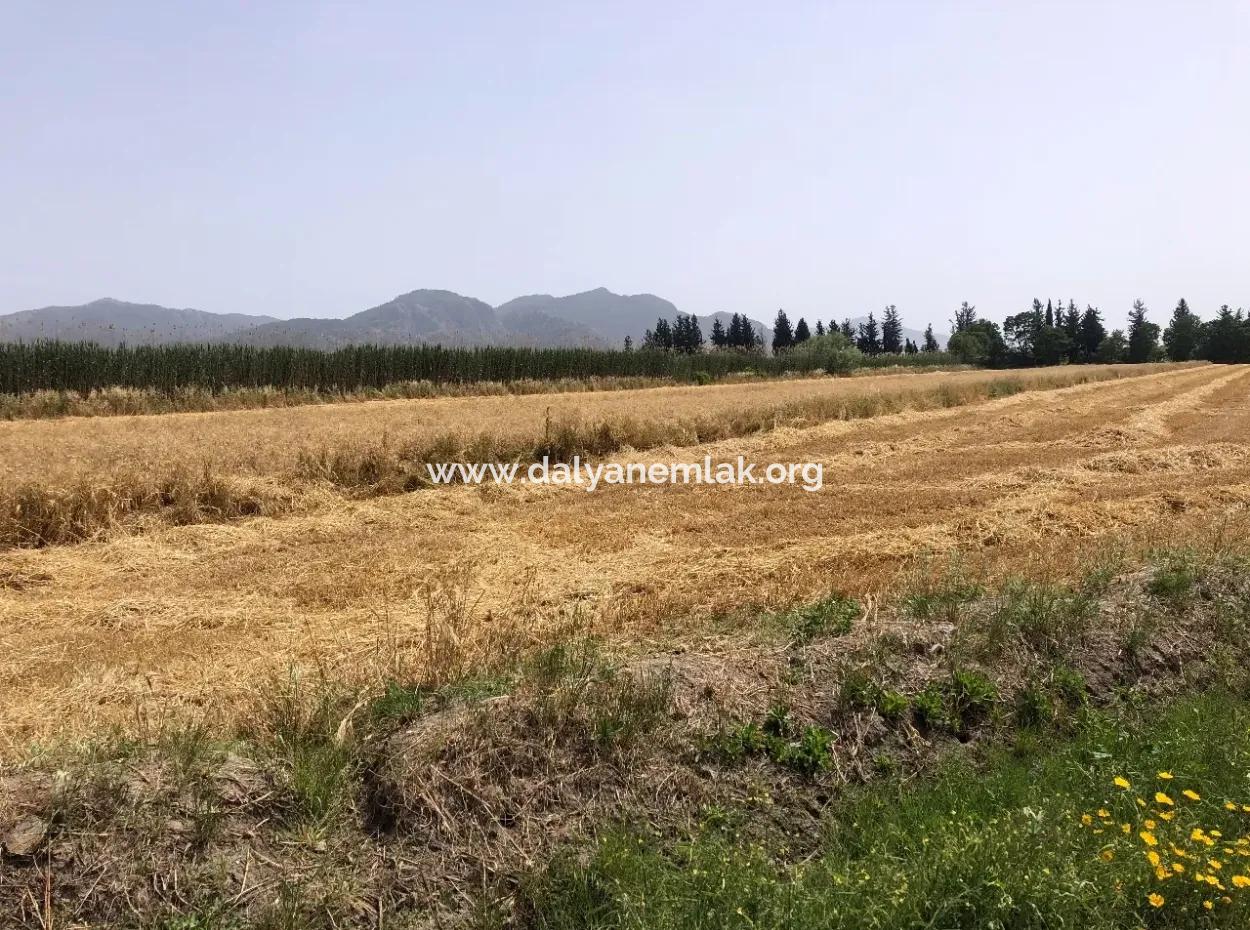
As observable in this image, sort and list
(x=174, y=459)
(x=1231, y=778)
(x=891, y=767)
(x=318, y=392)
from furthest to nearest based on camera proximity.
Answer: (x=318, y=392) < (x=174, y=459) < (x=891, y=767) < (x=1231, y=778)

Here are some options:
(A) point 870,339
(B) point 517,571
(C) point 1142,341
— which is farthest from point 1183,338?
(B) point 517,571

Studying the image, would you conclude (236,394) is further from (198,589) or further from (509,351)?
(198,589)

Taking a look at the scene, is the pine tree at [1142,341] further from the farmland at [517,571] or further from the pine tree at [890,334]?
the farmland at [517,571]

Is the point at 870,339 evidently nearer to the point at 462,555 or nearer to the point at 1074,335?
the point at 1074,335

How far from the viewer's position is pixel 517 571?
8320 mm

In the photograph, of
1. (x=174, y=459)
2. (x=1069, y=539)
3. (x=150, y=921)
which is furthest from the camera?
(x=174, y=459)

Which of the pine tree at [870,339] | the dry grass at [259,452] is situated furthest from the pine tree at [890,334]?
the dry grass at [259,452]

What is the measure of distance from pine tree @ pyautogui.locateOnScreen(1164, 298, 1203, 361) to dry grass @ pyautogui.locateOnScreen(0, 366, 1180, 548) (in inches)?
4004

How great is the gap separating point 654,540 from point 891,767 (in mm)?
5415

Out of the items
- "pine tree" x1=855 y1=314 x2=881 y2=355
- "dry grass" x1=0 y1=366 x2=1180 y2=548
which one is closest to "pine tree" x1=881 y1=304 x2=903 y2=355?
"pine tree" x1=855 y1=314 x2=881 y2=355

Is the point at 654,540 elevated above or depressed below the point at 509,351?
below

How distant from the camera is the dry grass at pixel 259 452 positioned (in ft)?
30.0

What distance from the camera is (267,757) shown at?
12.4 ft

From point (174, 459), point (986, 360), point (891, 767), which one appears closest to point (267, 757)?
point (891, 767)
